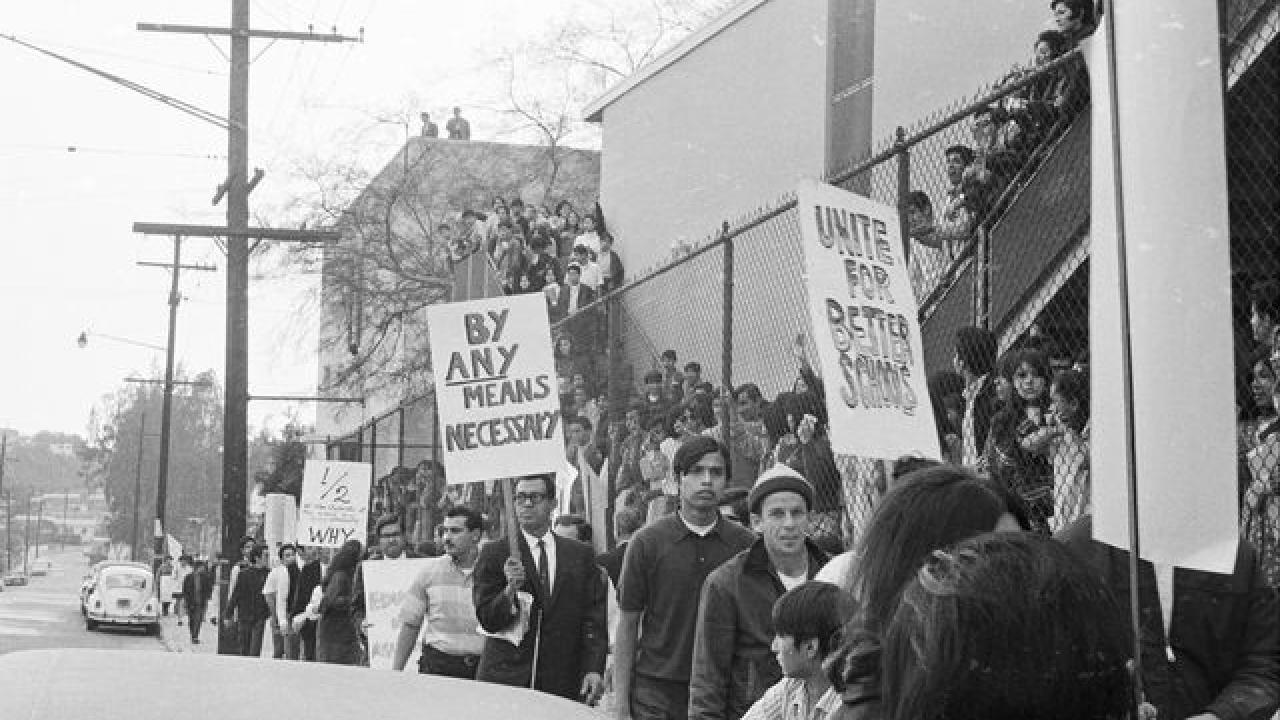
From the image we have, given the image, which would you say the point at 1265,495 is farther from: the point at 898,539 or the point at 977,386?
the point at 898,539

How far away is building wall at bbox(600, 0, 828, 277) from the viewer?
20.0 metres

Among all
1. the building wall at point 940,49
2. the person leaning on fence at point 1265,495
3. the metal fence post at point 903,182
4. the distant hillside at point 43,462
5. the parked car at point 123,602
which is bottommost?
the parked car at point 123,602

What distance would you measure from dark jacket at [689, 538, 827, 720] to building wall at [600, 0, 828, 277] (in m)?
12.6

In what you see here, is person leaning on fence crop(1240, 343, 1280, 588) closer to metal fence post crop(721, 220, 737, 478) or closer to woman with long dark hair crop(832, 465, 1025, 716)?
woman with long dark hair crop(832, 465, 1025, 716)

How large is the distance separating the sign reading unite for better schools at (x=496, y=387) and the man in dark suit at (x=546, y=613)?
1.64 m

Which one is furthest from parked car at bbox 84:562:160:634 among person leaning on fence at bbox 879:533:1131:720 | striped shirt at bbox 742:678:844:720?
person leaning on fence at bbox 879:533:1131:720

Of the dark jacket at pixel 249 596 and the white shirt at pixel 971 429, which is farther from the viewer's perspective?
the dark jacket at pixel 249 596

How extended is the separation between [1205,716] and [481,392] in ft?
25.2

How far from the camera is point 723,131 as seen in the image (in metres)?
21.5

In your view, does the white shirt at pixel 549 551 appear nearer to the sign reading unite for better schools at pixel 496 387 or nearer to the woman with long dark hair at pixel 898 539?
the sign reading unite for better schools at pixel 496 387

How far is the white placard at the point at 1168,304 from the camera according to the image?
13.4ft

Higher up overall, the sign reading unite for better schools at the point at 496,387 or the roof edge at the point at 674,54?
the roof edge at the point at 674,54

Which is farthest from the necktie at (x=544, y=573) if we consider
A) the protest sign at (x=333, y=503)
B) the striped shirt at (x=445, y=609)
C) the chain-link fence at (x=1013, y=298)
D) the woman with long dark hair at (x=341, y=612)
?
the protest sign at (x=333, y=503)

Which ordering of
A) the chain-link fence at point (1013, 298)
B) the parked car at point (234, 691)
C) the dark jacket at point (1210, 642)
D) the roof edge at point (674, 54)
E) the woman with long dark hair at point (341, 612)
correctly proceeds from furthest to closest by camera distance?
the roof edge at point (674, 54) → the woman with long dark hair at point (341, 612) → the chain-link fence at point (1013, 298) → the dark jacket at point (1210, 642) → the parked car at point (234, 691)
